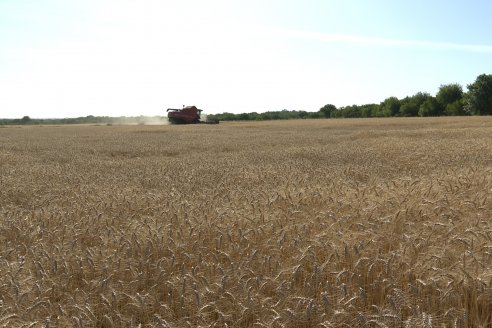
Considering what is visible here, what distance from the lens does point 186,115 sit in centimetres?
6044

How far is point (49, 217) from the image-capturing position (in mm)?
5164

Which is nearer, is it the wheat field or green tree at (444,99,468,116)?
the wheat field

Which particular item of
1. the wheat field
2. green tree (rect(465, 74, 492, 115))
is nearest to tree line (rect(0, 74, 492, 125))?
green tree (rect(465, 74, 492, 115))

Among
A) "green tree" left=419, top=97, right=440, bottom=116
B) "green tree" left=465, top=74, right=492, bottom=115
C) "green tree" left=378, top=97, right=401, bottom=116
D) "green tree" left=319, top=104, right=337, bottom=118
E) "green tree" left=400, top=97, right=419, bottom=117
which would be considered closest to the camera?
"green tree" left=465, top=74, right=492, bottom=115

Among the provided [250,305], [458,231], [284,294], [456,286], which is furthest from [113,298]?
[458,231]

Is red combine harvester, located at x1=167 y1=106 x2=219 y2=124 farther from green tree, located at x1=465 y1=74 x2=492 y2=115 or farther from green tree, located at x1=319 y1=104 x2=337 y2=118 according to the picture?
green tree, located at x1=319 y1=104 x2=337 y2=118

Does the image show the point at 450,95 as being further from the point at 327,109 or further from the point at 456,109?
the point at 327,109

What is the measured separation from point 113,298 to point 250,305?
3.09 ft

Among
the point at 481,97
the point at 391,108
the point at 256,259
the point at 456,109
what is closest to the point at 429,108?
the point at 456,109

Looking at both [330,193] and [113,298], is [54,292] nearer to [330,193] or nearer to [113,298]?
[113,298]

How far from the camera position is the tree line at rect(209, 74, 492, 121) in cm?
8062

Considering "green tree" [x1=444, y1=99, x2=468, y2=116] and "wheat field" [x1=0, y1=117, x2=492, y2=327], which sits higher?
"green tree" [x1=444, y1=99, x2=468, y2=116]

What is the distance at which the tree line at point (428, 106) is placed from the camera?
8062cm

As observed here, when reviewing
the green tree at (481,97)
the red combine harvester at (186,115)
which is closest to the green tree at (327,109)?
the green tree at (481,97)
